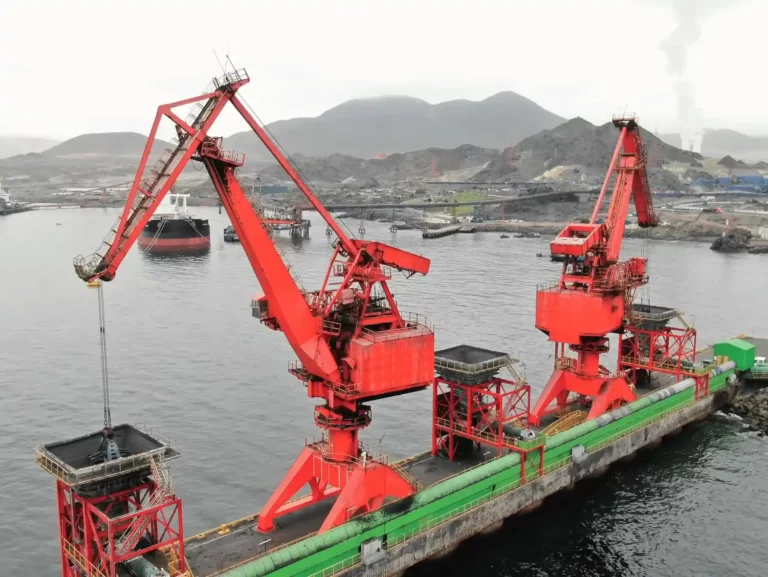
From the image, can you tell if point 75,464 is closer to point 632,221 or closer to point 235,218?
point 235,218

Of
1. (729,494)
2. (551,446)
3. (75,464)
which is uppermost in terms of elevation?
(75,464)

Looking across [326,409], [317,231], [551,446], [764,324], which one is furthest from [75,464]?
[317,231]

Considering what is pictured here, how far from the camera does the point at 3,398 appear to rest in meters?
49.8

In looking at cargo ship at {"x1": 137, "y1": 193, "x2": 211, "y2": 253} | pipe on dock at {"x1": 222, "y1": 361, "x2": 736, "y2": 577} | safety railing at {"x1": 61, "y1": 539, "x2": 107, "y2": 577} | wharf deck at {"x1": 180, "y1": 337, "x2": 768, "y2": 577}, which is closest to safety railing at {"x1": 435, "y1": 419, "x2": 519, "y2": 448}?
pipe on dock at {"x1": 222, "y1": 361, "x2": 736, "y2": 577}

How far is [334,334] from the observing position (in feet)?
96.5

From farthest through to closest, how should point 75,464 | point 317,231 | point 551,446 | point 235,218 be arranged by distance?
point 317,231
point 551,446
point 235,218
point 75,464

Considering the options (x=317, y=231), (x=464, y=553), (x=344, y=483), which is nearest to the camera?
(x=344, y=483)

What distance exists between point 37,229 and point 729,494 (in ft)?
586

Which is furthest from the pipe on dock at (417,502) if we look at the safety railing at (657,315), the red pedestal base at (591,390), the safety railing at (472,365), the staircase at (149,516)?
the safety railing at (657,315)

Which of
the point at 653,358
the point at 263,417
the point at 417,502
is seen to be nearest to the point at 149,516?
the point at 417,502

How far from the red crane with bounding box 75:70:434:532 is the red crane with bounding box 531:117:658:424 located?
45.0ft

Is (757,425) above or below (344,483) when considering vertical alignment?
below

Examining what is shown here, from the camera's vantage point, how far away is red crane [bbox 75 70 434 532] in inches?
1095

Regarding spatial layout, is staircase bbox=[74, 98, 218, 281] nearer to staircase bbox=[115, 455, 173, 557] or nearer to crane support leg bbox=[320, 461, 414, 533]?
staircase bbox=[115, 455, 173, 557]
